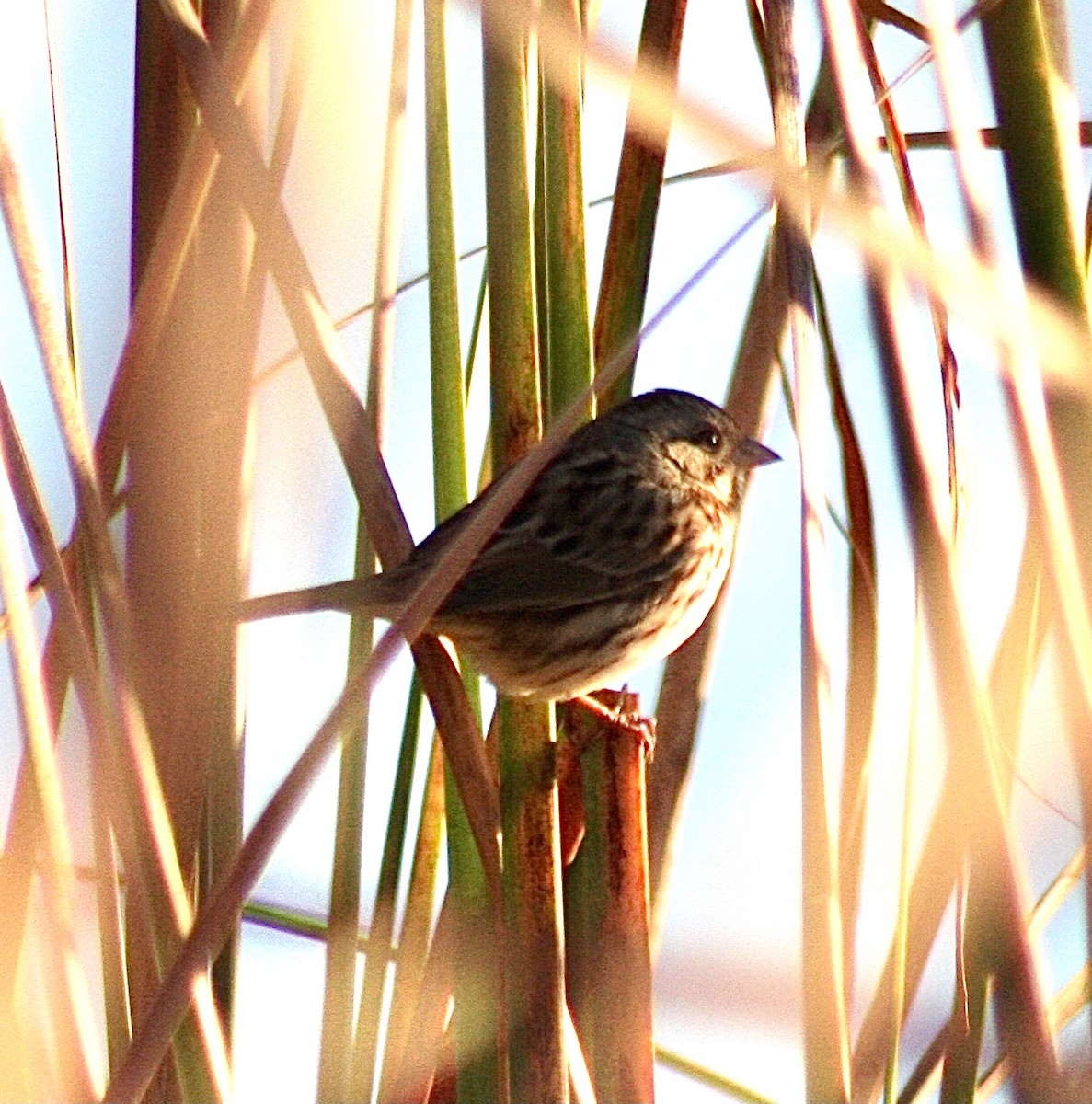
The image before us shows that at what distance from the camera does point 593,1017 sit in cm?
155

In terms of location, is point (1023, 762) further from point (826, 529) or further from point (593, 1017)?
point (593, 1017)

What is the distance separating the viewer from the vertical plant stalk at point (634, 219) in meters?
1.72

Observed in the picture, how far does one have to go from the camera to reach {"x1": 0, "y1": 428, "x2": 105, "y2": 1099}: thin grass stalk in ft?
4.33

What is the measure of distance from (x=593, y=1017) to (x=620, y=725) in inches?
11.2

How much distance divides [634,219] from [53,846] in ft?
2.94

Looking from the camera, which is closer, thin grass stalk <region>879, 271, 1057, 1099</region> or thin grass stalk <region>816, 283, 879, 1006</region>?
thin grass stalk <region>879, 271, 1057, 1099</region>

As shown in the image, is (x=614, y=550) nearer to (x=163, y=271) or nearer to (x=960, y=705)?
(x=163, y=271)

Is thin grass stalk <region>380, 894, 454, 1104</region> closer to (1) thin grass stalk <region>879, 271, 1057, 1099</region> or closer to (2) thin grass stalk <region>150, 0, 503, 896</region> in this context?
(2) thin grass stalk <region>150, 0, 503, 896</region>

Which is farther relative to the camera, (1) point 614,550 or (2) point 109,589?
(1) point 614,550

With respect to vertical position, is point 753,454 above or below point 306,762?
above

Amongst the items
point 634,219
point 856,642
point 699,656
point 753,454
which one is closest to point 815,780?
point 856,642

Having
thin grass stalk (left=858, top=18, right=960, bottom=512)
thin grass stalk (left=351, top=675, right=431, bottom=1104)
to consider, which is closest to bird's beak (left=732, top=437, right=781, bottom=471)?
thin grass stalk (left=858, top=18, right=960, bottom=512)

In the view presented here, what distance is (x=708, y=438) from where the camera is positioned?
2.50 m

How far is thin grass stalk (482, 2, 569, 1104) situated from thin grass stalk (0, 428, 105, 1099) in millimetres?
367
